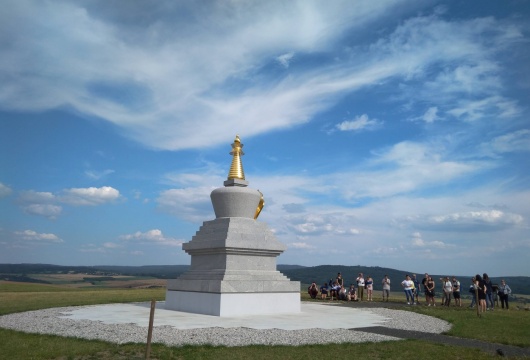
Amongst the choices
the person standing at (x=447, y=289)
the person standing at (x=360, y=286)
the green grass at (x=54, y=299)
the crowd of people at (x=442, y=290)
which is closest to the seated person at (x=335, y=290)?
the crowd of people at (x=442, y=290)

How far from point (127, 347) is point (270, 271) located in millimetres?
11021

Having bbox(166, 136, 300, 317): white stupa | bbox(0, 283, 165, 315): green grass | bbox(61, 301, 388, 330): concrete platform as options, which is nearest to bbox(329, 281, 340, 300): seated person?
bbox(166, 136, 300, 317): white stupa

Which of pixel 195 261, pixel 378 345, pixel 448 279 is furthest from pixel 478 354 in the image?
pixel 448 279

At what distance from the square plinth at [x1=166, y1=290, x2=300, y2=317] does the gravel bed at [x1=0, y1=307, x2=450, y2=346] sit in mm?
4274

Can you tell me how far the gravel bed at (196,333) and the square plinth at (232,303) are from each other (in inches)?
168

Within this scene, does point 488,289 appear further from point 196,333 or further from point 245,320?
point 196,333

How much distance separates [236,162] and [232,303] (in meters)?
8.10

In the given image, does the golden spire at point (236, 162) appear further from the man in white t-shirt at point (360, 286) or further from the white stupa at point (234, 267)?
the man in white t-shirt at point (360, 286)

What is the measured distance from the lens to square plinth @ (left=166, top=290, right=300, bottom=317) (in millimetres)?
17372

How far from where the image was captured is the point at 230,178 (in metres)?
22.3

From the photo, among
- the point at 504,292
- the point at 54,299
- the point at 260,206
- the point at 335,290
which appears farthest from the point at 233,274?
the point at 504,292

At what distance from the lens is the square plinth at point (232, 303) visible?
17.4 meters

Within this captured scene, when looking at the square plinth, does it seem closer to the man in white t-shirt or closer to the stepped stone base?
the stepped stone base

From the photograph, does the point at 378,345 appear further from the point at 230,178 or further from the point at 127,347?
the point at 230,178
